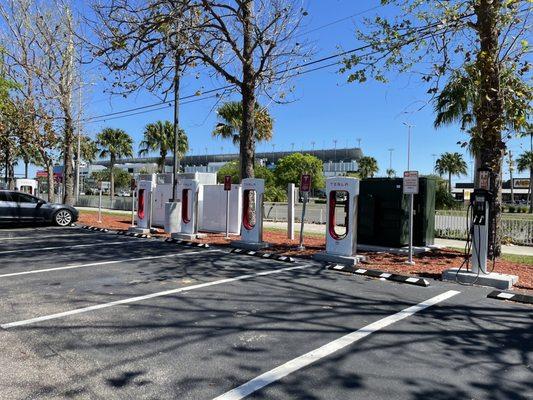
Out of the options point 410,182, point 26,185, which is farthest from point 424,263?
point 26,185

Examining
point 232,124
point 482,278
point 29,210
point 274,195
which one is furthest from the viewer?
point 274,195

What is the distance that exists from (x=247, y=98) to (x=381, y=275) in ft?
25.2

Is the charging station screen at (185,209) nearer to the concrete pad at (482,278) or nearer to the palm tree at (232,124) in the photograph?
the concrete pad at (482,278)

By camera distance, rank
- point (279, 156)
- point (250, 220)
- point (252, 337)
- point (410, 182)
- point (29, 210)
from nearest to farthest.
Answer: point (252, 337)
point (410, 182)
point (250, 220)
point (29, 210)
point (279, 156)

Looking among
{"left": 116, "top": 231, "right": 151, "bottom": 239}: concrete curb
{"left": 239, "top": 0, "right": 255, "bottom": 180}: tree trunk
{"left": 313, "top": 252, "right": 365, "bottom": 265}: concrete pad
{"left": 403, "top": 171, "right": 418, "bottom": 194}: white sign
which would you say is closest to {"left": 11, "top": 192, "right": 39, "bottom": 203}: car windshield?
{"left": 116, "top": 231, "right": 151, "bottom": 239}: concrete curb

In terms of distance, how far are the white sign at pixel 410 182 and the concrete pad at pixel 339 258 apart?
5.74 feet

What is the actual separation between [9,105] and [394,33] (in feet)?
67.9

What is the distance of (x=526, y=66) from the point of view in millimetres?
9766

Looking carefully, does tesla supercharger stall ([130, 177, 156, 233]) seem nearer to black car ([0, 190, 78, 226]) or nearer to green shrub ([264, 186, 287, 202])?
black car ([0, 190, 78, 226])

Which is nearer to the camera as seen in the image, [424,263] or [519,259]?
[424,263]

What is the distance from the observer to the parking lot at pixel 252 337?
392 cm

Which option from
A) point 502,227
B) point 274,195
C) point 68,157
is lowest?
point 502,227

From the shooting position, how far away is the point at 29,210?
61.8 feet

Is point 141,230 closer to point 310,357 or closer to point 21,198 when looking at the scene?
point 21,198
